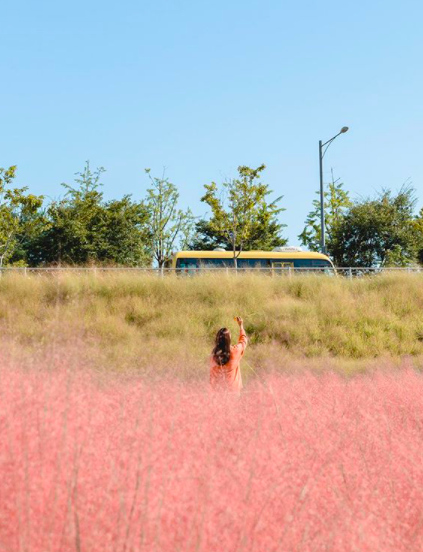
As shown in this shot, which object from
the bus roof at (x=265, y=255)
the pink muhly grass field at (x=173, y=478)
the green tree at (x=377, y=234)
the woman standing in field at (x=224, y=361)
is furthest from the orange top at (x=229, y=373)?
the green tree at (x=377, y=234)

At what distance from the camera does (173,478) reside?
3.12 metres

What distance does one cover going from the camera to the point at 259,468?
3537 mm

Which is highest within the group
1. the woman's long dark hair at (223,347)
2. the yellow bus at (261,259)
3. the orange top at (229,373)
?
the yellow bus at (261,259)

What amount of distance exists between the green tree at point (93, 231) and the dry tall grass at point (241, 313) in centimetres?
1925

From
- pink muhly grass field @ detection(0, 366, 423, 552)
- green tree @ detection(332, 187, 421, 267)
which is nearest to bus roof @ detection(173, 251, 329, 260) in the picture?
green tree @ detection(332, 187, 421, 267)

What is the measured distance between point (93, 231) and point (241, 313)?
2274 cm

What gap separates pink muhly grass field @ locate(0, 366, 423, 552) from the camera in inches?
111

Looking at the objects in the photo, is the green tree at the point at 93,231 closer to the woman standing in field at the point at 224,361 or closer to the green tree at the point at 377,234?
the green tree at the point at 377,234

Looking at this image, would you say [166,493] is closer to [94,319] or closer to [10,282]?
[94,319]

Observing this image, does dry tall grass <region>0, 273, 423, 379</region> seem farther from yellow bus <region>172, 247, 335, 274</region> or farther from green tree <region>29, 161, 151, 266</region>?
green tree <region>29, 161, 151, 266</region>

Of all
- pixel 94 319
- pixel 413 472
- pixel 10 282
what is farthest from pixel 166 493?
pixel 10 282

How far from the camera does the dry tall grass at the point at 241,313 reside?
15.7 m

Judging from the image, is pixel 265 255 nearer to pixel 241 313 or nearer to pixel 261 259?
pixel 261 259

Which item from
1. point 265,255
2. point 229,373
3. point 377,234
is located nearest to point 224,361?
point 229,373
